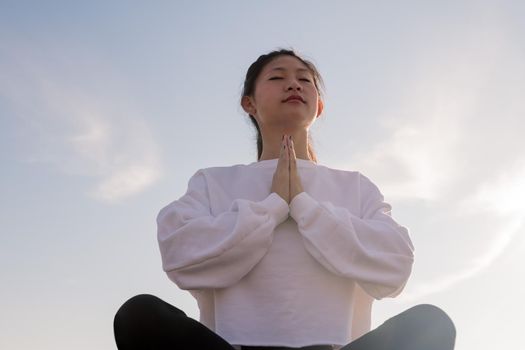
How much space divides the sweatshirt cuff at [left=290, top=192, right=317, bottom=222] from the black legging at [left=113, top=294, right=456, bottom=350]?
30.5 inches

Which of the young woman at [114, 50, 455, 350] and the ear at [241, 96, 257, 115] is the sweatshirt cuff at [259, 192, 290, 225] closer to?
the young woman at [114, 50, 455, 350]

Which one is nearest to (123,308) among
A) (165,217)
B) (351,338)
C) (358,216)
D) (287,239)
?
(165,217)

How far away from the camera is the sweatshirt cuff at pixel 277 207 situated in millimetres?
3799

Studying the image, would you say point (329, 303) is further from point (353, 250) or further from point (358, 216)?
point (358, 216)

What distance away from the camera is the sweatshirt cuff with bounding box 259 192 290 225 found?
150 inches

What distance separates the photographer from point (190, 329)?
3.33 meters

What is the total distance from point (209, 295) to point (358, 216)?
0.97 m

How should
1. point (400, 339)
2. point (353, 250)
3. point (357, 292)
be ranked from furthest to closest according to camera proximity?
point (357, 292) < point (353, 250) < point (400, 339)

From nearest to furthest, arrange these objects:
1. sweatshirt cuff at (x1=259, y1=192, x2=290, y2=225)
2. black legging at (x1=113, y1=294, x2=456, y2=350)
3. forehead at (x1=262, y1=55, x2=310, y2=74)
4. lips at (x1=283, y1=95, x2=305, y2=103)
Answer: black legging at (x1=113, y1=294, x2=456, y2=350) < sweatshirt cuff at (x1=259, y1=192, x2=290, y2=225) < lips at (x1=283, y1=95, x2=305, y2=103) < forehead at (x1=262, y1=55, x2=310, y2=74)

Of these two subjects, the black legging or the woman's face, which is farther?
the woman's face

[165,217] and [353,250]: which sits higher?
[165,217]

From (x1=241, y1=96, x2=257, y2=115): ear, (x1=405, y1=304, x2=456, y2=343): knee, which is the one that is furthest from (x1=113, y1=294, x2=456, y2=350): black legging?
(x1=241, y1=96, x2=257, y2=115): ear

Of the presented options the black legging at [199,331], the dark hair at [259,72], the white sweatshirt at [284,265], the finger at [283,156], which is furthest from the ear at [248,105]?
the black legging at [199,331]

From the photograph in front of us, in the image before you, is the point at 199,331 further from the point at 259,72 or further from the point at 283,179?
the point at 259,72
